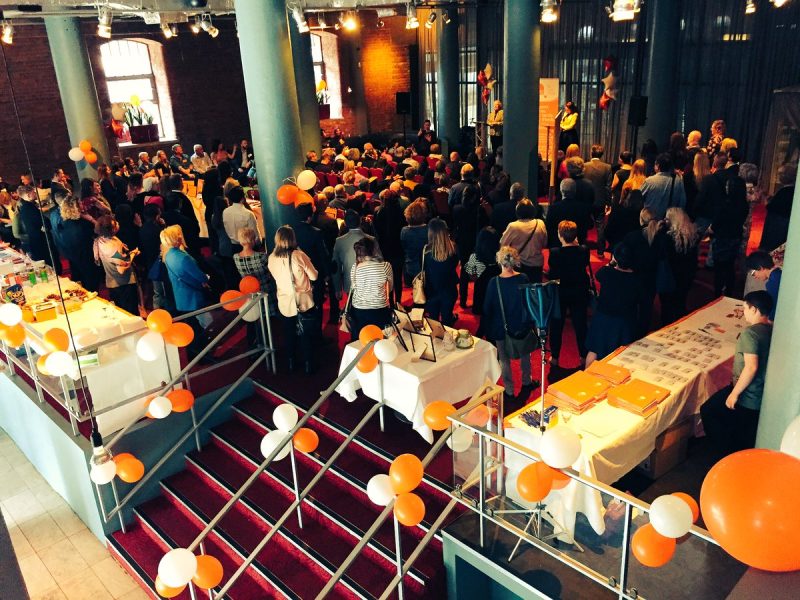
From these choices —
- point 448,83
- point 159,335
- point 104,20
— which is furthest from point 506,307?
point 448,83

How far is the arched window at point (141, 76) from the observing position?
14.9m

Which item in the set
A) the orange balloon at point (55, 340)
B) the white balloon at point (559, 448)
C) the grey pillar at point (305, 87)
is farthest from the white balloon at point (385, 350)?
the grey pillar at point (305, 87)

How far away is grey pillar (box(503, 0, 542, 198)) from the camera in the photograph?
30.3ft

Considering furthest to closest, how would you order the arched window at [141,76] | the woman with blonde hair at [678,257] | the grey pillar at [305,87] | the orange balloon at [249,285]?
the arched window at [141,76] < the grey pillar at [305,87] < the woman with blonde hair at [678,257] < the orange balloon at [249,285]

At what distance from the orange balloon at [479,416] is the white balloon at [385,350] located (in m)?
0.88

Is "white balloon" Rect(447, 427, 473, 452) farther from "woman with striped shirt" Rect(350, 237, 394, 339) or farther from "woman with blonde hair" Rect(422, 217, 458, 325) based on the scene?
"woman with blonde hair" Rect(422, 217, 458, 325)

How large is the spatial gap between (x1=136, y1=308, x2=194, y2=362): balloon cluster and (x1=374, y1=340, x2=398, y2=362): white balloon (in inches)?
63.5

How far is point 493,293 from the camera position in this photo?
514 cm

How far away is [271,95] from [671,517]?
5350 millimetres

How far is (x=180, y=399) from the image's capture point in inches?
217

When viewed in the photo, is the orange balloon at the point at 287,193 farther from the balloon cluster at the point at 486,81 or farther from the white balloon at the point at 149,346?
the balloon cluster at the point at 486,81

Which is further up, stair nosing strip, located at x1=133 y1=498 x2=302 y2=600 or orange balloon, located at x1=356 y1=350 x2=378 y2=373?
orange balloon, located at x1=356 y1=350 x2=378 y2=373

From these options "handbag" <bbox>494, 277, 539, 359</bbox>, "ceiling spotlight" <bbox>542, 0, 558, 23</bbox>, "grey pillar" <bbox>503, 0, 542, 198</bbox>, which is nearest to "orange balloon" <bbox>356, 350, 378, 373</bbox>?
"handbag" <bbox>494, 277, 539, 359</bbox>

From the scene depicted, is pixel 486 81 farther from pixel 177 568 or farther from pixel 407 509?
pixel 177 568
